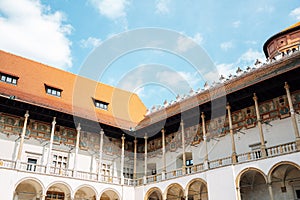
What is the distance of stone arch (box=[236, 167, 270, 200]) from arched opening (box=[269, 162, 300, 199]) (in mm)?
445

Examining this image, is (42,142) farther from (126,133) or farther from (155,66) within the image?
(155,66)

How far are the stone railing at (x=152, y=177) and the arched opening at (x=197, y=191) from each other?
0.75 metres

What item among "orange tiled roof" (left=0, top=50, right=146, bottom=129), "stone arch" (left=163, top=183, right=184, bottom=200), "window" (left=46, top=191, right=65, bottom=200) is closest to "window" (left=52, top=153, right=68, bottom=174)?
"window" (left=46, top=191, right=65, bottom=200)

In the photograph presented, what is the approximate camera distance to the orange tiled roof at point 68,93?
17094 mm

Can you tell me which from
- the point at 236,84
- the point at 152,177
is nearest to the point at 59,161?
the point at 152,177

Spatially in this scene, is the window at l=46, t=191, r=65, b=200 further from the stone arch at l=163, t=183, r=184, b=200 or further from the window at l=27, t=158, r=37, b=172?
the stone arch at l=163, t=183, r=184, b=200

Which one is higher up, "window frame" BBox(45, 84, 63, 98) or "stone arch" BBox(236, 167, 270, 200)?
"window frame" BBox(45, 84, 63, 98)

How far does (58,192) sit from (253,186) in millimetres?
9897

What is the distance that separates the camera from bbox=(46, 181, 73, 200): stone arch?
51.8 ft

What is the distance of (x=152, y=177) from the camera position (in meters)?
18.0

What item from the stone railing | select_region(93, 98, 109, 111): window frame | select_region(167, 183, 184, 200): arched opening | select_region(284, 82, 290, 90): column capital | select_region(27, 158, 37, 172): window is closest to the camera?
the stone railing

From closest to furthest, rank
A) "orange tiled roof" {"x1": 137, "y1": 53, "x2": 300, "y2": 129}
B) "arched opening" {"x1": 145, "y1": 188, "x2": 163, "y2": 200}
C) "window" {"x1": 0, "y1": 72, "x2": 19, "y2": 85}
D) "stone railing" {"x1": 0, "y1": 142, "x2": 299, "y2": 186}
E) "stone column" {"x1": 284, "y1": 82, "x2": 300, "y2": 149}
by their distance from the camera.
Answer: "stone column" {"x1": 284, "y1": 82, "x2": 300, "y2": 149} < "stone railing" {"x1": 0, "y1": 142, "x2": 299, "y2": 186} < "orange tiled roof" {"x1": 137, "y1": 53, "x2": 300, "y2": 129} < "window" {"x1": 0, "y1": 72, "x2": 19, "y2": 85} < "arched opening" {"x1": 145, "y1": 188, "x2": 163, "y2": 200}

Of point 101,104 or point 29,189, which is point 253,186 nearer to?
point 101,104

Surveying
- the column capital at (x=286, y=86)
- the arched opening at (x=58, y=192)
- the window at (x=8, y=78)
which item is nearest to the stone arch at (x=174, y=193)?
the arched opening at (x=58, y=192)
